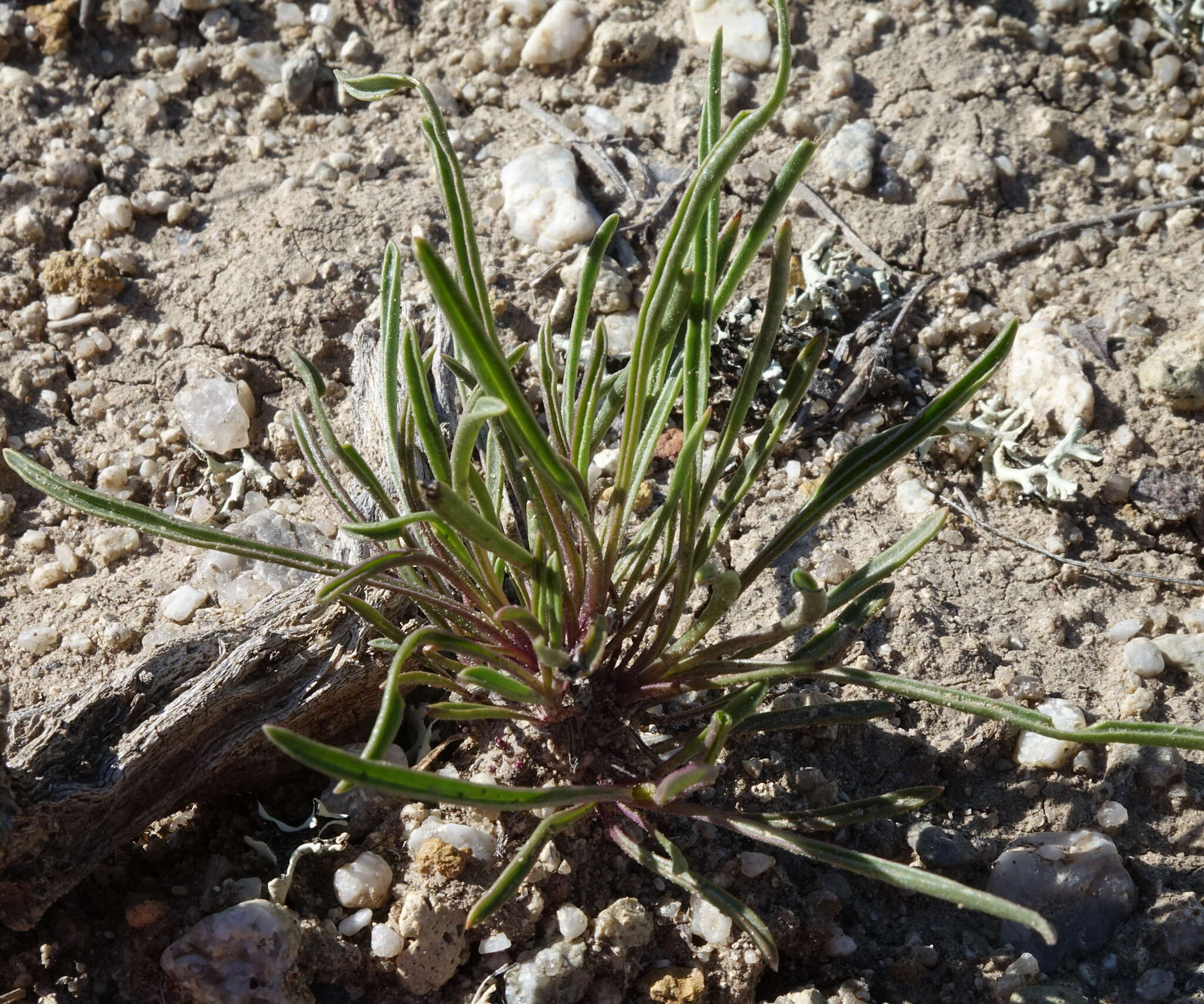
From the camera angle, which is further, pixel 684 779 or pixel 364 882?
pixel 364 882

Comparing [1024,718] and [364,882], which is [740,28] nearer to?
[1024,718]

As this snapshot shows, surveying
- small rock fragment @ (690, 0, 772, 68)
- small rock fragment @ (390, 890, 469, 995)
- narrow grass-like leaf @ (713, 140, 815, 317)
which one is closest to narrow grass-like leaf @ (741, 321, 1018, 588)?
narrow grass-like leaf @ (713, 140, 815, 317)

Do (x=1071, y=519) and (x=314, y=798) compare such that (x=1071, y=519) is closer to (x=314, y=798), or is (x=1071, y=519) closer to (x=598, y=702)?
(x=598, y=702)

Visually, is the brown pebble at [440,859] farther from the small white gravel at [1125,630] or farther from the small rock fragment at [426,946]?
the small white gravel at [1125,630]

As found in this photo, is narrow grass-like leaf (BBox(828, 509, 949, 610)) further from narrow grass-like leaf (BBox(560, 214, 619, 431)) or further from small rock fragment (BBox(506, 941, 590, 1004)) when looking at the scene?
small rock fragment (BBox(506, 941, 590, 1004))

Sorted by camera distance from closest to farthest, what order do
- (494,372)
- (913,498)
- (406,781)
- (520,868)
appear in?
(406,781) → (494,372) → (520,868) → (913,498)

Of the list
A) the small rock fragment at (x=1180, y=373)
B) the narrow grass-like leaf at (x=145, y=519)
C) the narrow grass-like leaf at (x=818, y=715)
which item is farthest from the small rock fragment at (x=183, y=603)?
the small rock fragment at (x=1180, y=373)

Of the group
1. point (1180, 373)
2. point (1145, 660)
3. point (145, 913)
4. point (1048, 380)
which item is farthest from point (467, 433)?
point (1180, 373)
